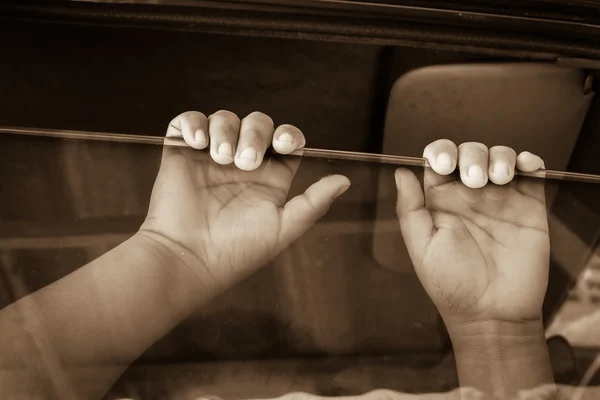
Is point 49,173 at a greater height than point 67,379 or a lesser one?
greater

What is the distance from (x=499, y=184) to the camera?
0.62 m

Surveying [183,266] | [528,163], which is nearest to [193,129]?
[183,266]

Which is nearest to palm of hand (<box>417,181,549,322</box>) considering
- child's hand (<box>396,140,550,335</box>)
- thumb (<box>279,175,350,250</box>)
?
child's hand (<box>396,140,550,335</box>)

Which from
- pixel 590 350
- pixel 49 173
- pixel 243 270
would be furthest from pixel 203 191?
pixel 590 350

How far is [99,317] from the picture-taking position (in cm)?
59

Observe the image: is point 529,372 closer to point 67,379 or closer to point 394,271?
point 394,271

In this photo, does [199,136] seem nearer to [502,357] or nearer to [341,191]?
[341,191]

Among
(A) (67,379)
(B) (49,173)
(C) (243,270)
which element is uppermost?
(B) (49,173)

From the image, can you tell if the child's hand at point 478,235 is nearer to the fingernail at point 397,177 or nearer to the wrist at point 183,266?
the fingernail at point 397,177

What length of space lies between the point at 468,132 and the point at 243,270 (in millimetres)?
395

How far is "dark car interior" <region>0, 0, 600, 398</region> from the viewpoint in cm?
60

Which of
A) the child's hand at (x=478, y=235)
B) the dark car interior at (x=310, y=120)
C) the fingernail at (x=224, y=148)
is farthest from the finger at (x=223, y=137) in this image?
the child's hand at (x=478, y=235)

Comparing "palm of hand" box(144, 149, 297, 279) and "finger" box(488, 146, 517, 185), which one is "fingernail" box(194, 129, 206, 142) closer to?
"palm of hand" box(144, 149, 297, 279)

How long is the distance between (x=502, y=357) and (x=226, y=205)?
349mm
